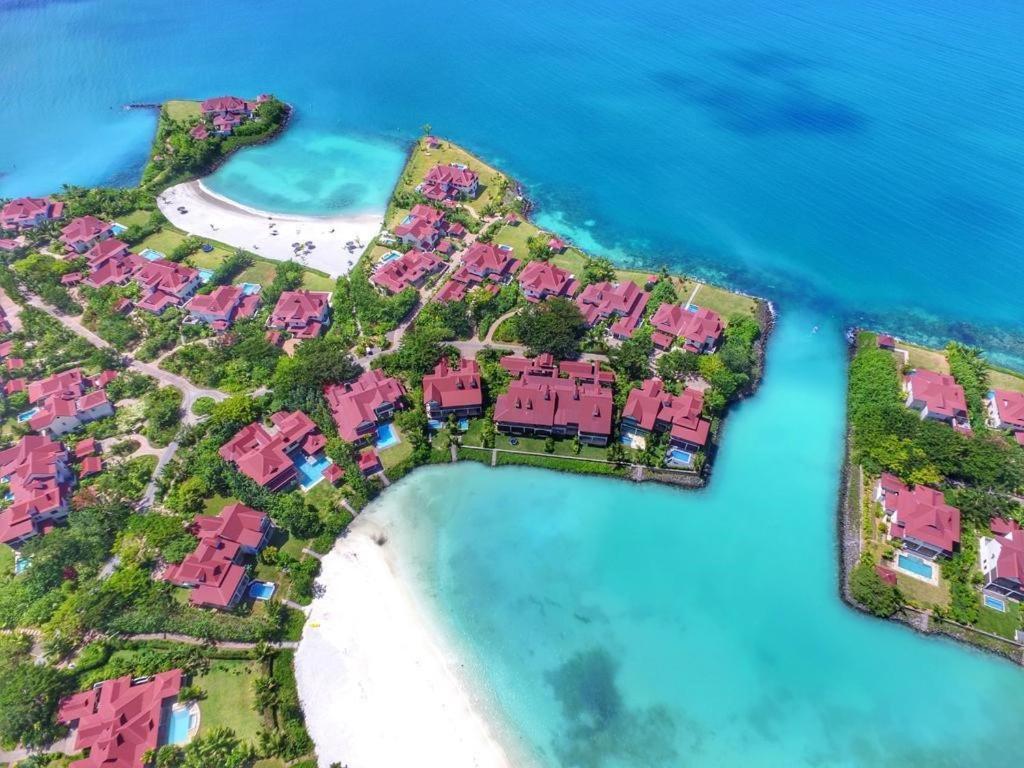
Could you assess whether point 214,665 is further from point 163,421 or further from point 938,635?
point 938,635

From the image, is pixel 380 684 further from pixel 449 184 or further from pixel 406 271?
pixel 449 184

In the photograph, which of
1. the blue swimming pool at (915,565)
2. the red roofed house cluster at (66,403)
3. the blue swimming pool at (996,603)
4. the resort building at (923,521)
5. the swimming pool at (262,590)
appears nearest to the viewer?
the blue swimming pool at (996,603)

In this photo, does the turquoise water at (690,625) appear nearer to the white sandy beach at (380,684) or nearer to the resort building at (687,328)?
the white sandy beach at (380,684)

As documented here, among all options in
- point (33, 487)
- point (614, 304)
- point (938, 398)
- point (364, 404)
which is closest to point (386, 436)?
point (364, 404)

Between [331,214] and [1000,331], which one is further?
[331,214]

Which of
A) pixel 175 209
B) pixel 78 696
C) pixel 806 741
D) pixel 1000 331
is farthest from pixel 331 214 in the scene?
pixel 1000 331

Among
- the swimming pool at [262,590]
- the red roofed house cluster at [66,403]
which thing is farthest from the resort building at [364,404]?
the red roofed house cluster at [66,403]
